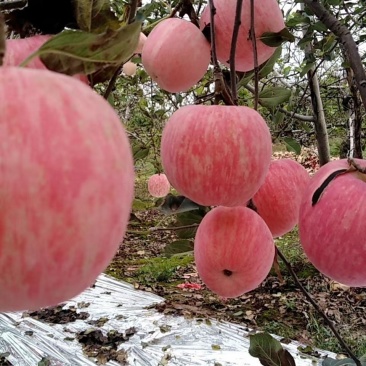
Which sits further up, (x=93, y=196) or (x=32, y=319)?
(x=93, y=196)

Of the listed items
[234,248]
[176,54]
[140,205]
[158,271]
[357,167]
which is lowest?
[158,271]

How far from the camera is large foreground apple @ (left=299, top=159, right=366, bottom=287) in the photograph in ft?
1.72

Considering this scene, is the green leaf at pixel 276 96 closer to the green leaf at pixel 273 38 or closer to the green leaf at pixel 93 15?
the green leaf at pixel 273 38

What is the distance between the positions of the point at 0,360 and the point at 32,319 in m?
0.46

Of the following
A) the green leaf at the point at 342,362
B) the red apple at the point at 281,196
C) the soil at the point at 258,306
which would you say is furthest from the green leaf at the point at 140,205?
the red apple at the point at 281,196

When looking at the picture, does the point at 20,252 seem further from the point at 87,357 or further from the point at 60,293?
the point at 87,357

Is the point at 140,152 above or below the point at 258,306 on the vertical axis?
above

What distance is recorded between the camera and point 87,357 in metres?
2.93

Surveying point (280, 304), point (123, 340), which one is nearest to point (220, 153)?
point (123, 340)

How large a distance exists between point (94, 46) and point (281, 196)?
484 millimetres

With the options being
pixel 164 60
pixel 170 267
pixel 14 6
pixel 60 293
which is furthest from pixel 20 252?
pixel 170 267

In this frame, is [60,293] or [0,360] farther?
[0,360]

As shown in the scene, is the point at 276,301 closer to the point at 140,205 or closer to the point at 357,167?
the point at 140,205

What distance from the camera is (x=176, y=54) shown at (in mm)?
665
